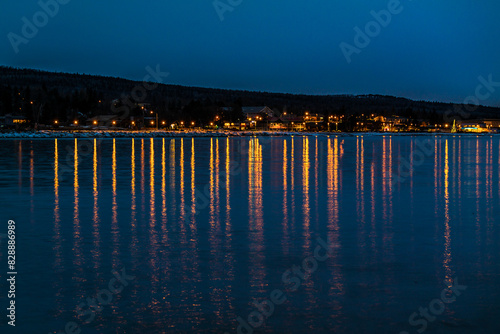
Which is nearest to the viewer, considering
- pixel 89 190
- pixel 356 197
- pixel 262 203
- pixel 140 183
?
pixel 262 203

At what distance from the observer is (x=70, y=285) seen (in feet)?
18.9

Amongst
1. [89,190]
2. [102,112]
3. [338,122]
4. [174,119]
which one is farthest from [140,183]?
[338,122]

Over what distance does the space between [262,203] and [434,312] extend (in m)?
6.90

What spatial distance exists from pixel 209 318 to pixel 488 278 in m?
3.11

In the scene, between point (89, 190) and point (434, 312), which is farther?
point (89, 190)

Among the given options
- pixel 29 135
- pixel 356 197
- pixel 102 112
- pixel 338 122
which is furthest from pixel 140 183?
pixel 338 122

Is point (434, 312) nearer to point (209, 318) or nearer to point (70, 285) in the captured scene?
point (209, 318)

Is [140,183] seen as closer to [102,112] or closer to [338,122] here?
[102,112]

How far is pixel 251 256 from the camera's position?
23.0 feet

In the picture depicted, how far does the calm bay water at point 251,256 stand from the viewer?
4.94 meters

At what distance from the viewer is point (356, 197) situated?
12.8 m

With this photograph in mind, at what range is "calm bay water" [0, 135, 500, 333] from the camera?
4938 millimetres

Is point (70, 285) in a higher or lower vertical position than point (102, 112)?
lower

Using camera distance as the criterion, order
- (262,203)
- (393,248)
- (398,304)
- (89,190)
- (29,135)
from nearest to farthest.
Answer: (398,304) → (393,248) → (262,203) → (89,190) → (29,135)
